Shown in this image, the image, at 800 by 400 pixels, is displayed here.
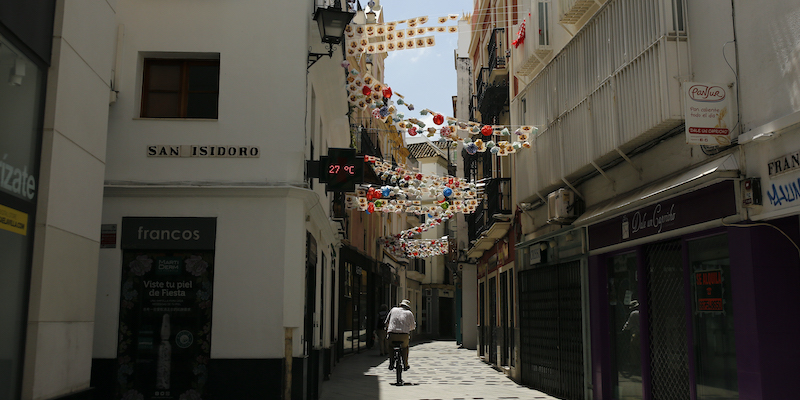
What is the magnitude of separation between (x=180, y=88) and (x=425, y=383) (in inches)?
307

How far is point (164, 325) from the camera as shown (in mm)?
10594

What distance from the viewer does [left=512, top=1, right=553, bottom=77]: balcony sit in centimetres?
1316

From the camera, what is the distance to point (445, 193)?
55.5 feet

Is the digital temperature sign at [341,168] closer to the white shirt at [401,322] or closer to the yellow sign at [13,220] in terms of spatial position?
the white shirt at [401,322]

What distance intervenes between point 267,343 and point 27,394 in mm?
4624

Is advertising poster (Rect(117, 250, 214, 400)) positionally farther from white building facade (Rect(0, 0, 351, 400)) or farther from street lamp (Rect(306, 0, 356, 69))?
street lamp (Rect(306, 0, 356, 69))

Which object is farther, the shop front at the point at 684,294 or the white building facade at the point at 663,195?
the shop front at the point at 684,294

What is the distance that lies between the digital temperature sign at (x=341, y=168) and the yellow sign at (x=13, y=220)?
5.53m

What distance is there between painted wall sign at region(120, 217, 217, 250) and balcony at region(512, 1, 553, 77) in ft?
21.8

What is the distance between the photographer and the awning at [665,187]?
22.2 feet

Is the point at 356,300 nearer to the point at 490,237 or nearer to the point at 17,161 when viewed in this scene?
the point at 490,237

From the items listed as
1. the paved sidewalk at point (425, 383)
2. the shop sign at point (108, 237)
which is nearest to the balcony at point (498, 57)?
the paved sidewalk at point (425, 383)

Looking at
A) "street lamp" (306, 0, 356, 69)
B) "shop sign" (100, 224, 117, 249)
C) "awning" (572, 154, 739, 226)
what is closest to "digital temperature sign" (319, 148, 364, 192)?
"street lamp" (306, 0, 356, 69)

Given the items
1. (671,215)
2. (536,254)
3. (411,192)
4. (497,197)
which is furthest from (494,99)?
(671,215)
